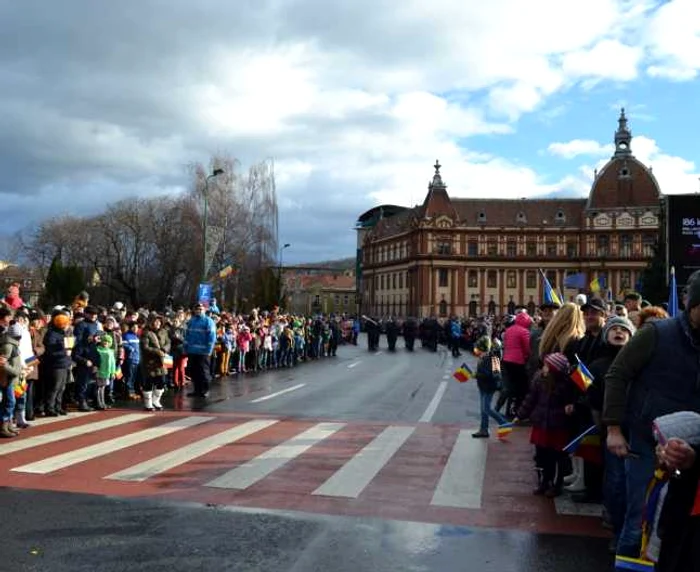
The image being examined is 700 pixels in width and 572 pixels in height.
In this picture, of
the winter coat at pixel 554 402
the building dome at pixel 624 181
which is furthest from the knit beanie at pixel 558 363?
the building dome at pixel 624 181

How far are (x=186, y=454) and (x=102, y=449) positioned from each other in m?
1.16

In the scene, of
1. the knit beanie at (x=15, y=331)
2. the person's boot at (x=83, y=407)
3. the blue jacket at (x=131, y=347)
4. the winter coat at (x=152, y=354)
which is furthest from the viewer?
the blue jacket at (x=131, y=347)

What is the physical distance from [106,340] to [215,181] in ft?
129

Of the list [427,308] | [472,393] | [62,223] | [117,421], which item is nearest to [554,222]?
[427,308]

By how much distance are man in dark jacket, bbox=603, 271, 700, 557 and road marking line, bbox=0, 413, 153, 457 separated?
7.58 meters

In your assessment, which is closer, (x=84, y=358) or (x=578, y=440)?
(x=578, y=440)

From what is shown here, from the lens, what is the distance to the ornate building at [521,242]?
111 metres

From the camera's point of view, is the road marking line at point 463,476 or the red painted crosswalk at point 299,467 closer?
the red painted crosswalk at point 299,467

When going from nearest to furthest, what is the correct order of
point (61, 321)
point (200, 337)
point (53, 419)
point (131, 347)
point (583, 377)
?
point (583, 377) < point (53, 419) < point (61, 321) < point (131, 347) < point (200, 337)

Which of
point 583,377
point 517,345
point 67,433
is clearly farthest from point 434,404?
point 583,377

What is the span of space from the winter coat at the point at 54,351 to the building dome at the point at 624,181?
361 feet

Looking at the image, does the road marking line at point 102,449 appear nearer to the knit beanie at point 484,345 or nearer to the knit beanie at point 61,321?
the knit beanie at point 61,321

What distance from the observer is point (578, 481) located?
25.5 feet

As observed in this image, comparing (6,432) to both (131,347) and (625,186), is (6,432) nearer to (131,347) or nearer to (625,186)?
(131,347)
